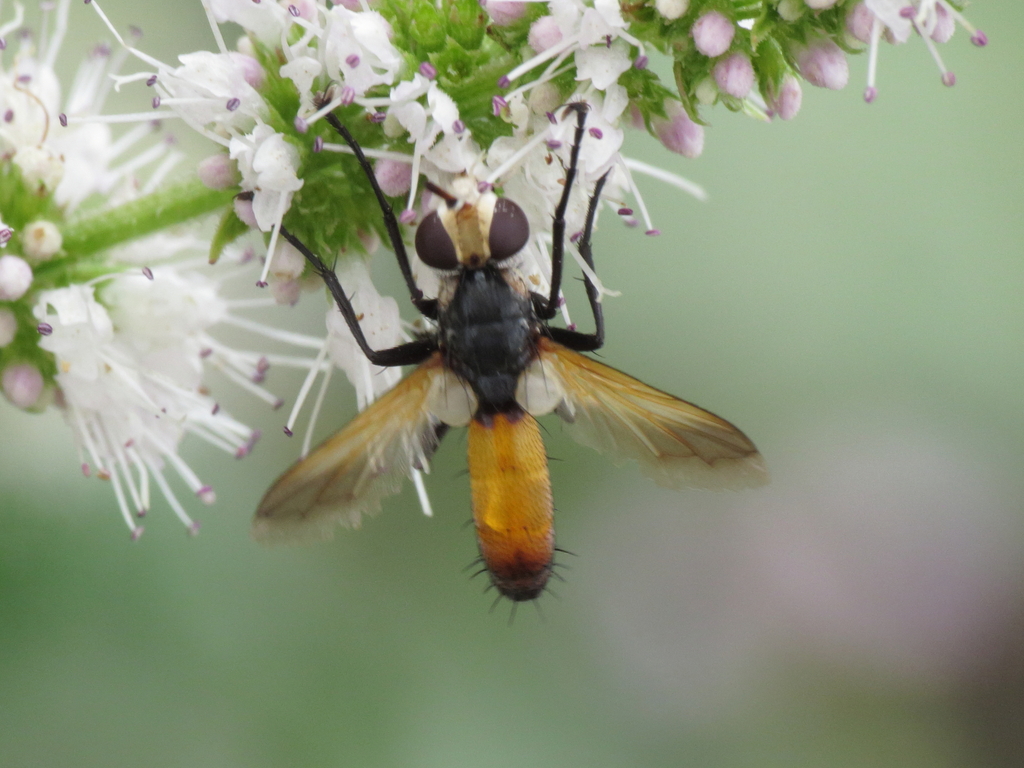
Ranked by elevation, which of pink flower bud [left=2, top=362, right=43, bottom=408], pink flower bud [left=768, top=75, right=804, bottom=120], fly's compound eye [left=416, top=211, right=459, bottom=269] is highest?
pink flower bud [left=768, top=75, right=804, bottom=120]

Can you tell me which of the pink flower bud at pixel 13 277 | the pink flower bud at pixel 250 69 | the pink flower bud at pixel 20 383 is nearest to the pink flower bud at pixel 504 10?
the pink flower bud at pixel 250 69

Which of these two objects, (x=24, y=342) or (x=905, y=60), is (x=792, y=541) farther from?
(x=24, y=342)

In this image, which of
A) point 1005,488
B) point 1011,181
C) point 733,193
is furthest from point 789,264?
point 1005,488

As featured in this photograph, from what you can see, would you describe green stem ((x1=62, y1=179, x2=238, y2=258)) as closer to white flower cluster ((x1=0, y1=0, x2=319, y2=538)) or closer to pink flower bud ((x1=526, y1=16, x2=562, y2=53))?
white flower cluster ((x1=0, y1=0, x2=319, y2=538))

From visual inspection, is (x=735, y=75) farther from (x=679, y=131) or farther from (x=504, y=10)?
(x=504, y=10)

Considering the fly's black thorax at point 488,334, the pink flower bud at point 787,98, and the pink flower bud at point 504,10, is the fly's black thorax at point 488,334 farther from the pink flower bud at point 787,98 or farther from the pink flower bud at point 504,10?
the pink flower bud at point 787,98

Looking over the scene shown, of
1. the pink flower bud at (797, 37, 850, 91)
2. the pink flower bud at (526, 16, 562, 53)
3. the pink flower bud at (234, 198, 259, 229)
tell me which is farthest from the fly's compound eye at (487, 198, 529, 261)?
the pink flower bud at (797, 37, 850, 91)

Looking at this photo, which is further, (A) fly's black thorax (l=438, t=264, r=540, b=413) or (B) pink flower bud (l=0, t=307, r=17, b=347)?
(B) pink flower bud (l=0, t=307, r=17, b=347)

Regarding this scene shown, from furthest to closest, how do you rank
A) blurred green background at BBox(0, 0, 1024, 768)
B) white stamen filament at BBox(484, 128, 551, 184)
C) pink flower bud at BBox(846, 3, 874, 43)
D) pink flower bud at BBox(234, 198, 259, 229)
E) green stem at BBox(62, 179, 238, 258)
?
blurred green background at BBox(0, 0, 1024, 768)
green stem at BBox(62, 179, 238, 258)
pink flower bud at BBox(234, 198, 259, 229)
white stamen filament at BBox(484, 128, 551, 184)
pink flower bud at BBox(846, 3, 874, 43)
